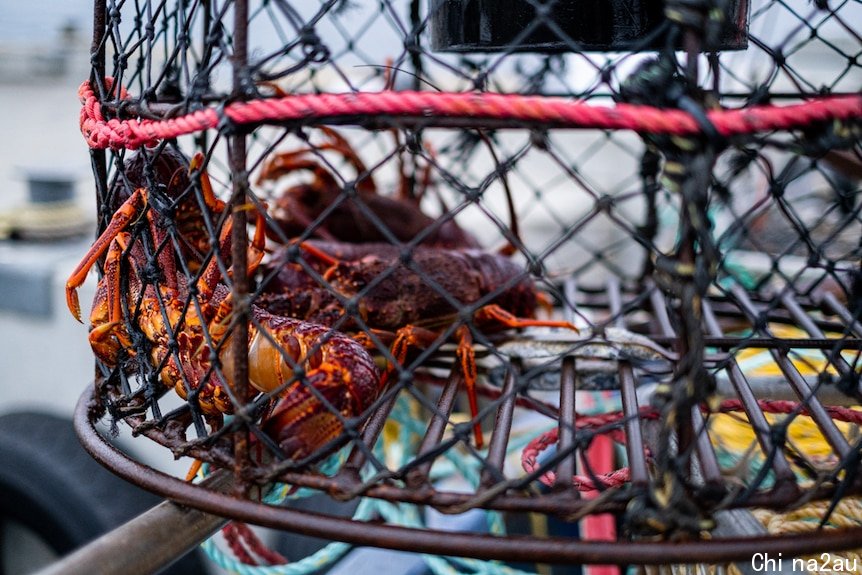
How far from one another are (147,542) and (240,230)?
213 millimetres

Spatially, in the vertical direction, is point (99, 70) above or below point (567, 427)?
above

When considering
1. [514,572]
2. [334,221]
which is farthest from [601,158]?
[514,572]

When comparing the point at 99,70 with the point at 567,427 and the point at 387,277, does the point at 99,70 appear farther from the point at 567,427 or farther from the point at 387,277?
the point at 567,427

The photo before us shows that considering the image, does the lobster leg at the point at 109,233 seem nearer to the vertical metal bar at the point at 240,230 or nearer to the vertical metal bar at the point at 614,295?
the vertical metal bar at the point at 240,230

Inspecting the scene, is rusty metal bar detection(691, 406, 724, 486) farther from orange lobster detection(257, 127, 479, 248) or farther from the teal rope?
orange lobster detection(257, 127, 479, 248)

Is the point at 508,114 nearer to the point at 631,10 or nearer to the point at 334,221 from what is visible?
the point at 631,10

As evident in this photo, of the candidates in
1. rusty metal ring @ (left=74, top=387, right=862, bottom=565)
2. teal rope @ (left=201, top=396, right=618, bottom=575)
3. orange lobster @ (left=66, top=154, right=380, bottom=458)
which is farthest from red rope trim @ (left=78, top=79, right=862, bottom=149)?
teal rope @ (left=201, top=396, right=618, bottom=575)

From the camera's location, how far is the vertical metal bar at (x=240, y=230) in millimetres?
461

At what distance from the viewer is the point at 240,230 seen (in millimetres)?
472

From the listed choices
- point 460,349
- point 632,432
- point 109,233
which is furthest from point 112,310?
point 632,432

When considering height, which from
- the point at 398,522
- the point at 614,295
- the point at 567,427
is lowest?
the point at 398,522

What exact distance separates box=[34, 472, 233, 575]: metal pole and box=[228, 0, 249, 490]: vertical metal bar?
0.19 ft

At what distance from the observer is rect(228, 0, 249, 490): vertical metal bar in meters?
0.46

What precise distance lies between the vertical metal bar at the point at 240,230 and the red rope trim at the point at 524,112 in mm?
19
